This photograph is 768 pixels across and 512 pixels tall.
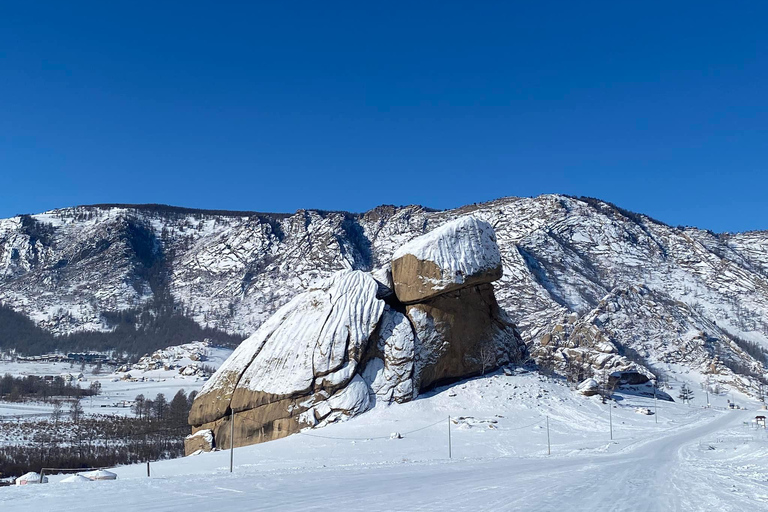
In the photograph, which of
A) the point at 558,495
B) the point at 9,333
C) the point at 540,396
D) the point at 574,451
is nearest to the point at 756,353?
the point at 540,396

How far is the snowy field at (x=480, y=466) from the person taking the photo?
17.8m

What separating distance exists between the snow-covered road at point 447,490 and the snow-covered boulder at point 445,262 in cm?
2286

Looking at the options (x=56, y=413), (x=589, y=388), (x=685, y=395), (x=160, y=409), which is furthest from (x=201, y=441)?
(x=685, y=395)

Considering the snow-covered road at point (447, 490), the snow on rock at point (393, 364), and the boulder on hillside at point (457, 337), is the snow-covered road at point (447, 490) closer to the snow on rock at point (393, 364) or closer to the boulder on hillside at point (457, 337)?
the snow on rock at point (393, 364)

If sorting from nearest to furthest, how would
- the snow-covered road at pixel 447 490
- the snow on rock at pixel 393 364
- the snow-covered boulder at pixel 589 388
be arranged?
the snow-covered road at pixel 447 490 → the snow on rock at pixel 393 364 → the snow-covered boulder at pixel 589 388

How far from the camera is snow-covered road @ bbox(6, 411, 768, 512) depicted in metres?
16.9

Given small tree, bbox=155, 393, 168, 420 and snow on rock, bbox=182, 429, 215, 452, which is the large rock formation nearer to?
snow on rock, bbox=182, 429, 215, 452

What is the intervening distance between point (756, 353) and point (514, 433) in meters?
157

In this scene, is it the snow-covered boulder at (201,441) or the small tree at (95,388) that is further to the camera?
the small tree at (95,388)

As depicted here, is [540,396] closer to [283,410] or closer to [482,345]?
[482,345]

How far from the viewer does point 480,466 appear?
30.5 meters

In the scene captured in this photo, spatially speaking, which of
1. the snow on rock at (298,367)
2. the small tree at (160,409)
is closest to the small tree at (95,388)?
the small tree at (160,409)

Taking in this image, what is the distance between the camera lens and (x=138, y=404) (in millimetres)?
116312

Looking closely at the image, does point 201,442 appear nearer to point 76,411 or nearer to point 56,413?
point 76,411
